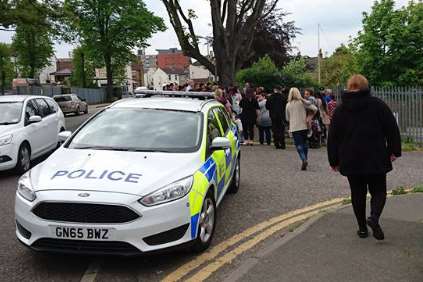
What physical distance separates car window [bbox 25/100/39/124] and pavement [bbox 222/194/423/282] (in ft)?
23.4

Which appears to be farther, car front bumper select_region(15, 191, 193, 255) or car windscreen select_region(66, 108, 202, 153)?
car windscreen select_region(66, 108, 202, 153)

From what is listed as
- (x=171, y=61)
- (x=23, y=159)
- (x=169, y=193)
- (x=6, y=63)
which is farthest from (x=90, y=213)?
(x=171, y=61)

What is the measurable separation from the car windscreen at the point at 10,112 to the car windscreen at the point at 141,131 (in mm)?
4809

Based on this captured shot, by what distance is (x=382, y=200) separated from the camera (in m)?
5.75

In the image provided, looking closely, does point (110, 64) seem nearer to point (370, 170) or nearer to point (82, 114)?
point (82, 114)

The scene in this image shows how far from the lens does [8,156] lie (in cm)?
1025

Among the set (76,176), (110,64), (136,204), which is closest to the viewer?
(136,204)

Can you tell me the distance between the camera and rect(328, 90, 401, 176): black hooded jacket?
562 centimetres

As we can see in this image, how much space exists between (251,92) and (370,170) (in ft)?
34.3

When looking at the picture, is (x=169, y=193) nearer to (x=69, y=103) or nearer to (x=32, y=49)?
(x=69, y=103)

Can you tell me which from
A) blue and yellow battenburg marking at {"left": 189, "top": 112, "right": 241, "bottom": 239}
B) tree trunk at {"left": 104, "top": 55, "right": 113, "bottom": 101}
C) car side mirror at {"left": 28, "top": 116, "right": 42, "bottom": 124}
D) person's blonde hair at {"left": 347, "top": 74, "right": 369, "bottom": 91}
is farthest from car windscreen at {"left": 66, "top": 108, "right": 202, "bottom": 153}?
tree trunk at {"left": 104, "top": 55, "right": 113, "bottom": 101}

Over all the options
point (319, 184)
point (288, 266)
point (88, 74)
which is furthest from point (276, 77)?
point (88, 74)

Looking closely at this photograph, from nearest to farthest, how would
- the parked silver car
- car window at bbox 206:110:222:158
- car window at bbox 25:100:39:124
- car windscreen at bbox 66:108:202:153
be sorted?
car windscreen at bbox 66:108:202:153 → car window at bbox 206:110:222:158 → car window at bbox 25:100:39:124 → the parked silver car

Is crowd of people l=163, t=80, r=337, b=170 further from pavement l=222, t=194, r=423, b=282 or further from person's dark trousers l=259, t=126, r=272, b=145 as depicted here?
pavement l=222, t=194, r=423, b=282
